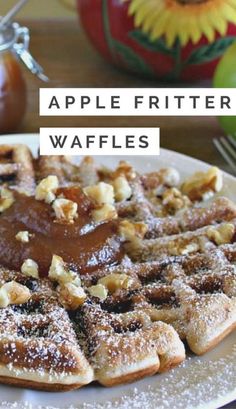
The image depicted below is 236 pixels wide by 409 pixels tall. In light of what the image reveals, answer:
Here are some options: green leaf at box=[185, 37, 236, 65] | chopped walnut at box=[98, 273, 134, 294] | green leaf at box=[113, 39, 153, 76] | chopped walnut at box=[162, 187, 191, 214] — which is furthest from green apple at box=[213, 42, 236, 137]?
chopped walnut at box=[98, 273, 134, 294]

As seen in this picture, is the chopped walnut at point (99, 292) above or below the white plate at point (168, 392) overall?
above

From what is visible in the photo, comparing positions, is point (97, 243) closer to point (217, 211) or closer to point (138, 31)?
point (217, 211)

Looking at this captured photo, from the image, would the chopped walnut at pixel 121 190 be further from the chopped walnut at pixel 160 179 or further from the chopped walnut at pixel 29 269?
the chopped walnut at pixel 29 269

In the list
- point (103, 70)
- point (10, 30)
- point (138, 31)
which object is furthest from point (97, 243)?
point (103, 70)

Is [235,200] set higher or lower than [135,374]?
higher

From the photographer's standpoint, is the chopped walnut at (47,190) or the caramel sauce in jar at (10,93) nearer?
the chopped walnut at (47,190)

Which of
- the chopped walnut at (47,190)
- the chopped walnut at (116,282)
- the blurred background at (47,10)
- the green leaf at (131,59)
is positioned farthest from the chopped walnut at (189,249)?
the blurred background at (47,10)

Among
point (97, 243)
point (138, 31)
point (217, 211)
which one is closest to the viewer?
point (97, 243)
